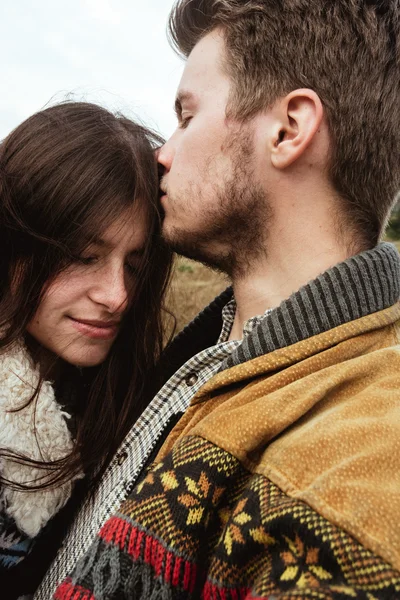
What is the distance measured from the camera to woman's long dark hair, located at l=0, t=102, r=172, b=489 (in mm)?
1723

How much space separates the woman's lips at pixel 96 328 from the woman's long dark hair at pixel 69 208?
0.53ft

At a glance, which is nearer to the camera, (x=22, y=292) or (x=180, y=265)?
(x=22, y=292)

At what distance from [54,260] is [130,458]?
0.71m

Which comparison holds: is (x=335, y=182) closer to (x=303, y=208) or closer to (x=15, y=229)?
(x=303, y=208)

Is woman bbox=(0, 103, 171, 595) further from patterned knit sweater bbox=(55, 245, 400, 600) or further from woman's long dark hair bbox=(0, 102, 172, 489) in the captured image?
patterned knit sweater bbox=(55, 245, 400, 600)

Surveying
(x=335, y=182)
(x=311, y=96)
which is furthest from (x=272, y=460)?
(x=311, y=96)

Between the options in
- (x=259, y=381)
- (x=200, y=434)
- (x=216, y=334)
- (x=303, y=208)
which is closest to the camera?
(x=200, y=434)

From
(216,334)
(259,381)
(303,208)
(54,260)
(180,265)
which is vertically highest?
(54,260)

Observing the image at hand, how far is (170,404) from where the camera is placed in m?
1.55

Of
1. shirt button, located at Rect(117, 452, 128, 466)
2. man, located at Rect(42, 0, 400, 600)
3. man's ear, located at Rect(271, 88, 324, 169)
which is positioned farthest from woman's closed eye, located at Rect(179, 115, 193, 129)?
shirt button, located at Rect(117, 452, 128, 466)

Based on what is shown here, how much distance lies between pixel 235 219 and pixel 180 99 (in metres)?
0.52

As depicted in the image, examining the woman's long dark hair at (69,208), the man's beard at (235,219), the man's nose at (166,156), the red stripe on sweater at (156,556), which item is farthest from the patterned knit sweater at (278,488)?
the man's nose at (166,156)

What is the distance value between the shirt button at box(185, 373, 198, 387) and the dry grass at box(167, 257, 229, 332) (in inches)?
127

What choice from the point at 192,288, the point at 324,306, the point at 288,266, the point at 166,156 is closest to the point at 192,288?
the point at 192,288
